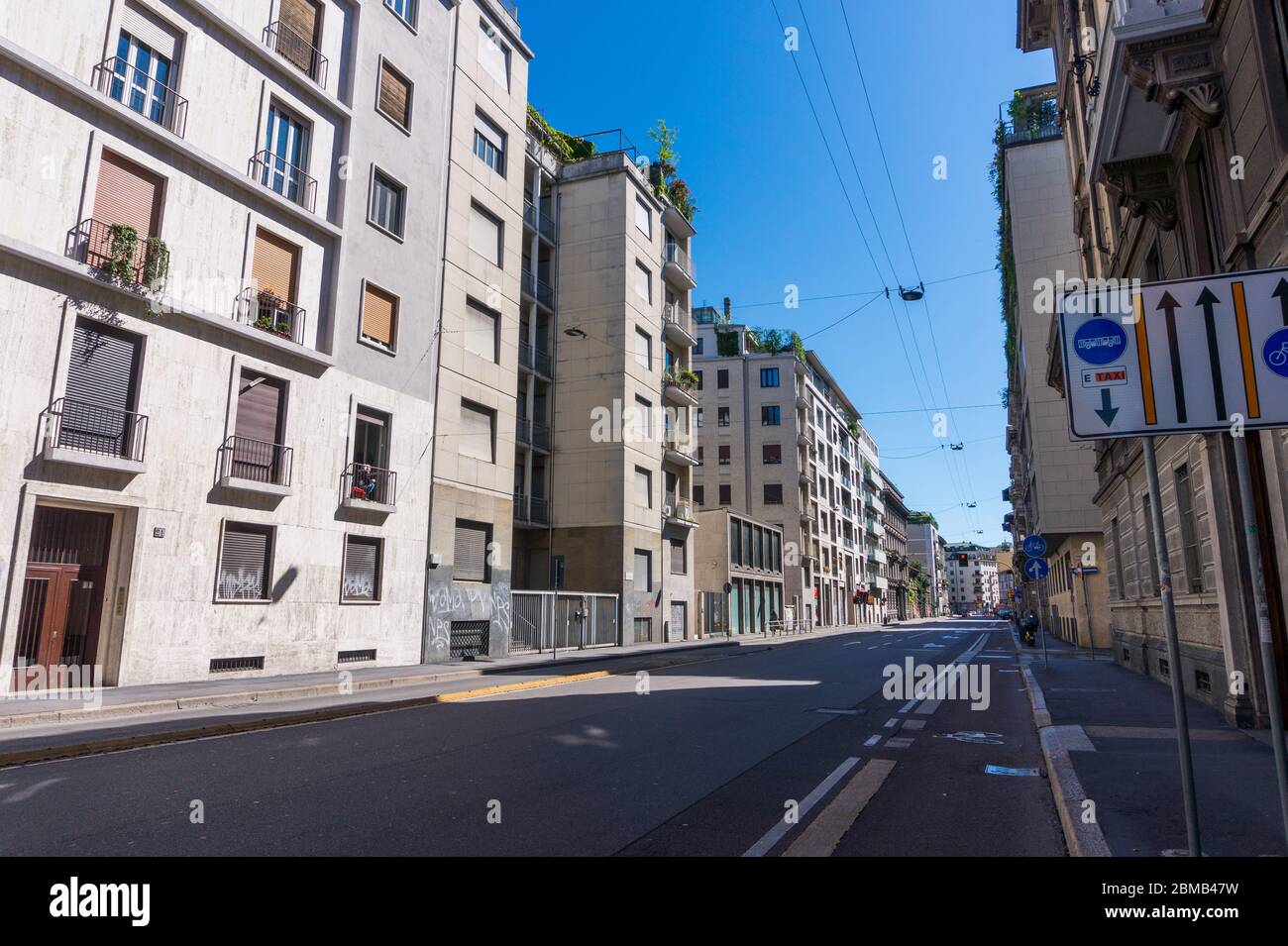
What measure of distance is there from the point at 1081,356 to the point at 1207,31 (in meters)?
7.16

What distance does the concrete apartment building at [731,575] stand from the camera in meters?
45.2

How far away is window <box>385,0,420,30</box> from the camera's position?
22453 mm

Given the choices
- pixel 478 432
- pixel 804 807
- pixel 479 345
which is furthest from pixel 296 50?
pixel 804 807

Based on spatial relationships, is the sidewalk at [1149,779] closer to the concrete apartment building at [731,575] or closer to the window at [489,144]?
the window at [489,144]

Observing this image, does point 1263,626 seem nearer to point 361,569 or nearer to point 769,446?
point 361,569

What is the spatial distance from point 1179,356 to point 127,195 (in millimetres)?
17504

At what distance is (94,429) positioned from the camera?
13992mm

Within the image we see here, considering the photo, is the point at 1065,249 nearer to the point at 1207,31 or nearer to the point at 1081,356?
the point at 1207,31

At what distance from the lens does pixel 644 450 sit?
34344 millimetres

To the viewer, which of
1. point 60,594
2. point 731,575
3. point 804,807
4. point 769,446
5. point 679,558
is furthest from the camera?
point 769,446

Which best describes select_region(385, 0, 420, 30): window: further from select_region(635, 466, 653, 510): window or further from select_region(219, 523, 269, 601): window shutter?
select_region(635, 466, 653, 510): window

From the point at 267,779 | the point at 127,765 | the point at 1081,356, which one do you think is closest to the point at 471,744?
the point at 267,779

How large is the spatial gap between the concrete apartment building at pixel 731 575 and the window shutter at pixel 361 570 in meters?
25.1

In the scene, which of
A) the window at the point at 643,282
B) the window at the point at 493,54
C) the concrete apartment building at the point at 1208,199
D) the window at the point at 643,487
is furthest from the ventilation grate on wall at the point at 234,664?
the window at the point at 643,282
